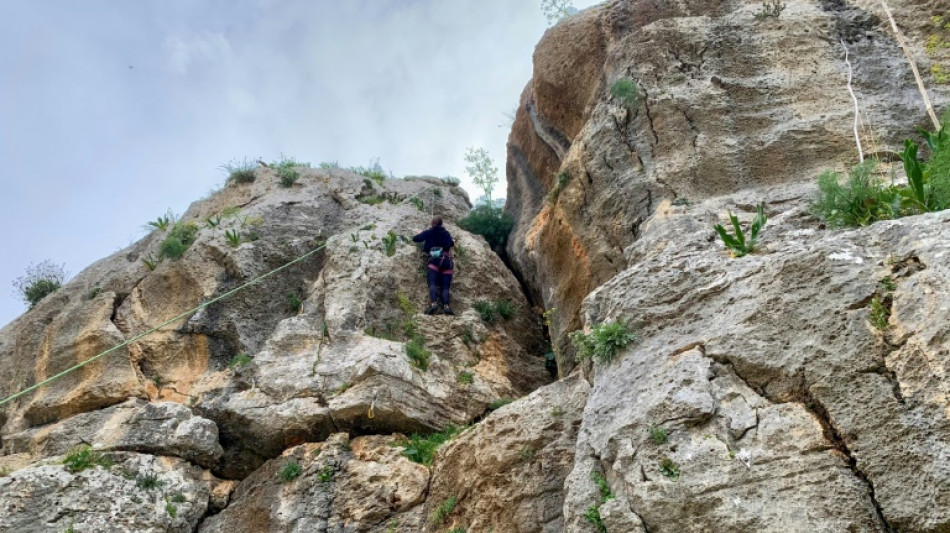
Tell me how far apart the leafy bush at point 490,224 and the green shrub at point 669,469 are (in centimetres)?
1134

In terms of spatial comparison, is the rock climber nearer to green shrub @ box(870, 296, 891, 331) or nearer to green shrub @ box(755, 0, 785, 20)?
green shrub @ box(755, 0, 785, 20)

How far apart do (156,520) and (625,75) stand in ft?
32.0

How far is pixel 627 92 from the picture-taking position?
11.8 metres

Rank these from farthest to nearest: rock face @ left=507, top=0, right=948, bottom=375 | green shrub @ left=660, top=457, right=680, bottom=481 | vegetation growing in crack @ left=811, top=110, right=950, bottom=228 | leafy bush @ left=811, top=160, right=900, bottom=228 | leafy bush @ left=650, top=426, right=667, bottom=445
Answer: rock face @ left=507, top=0, right=948, bottom=375 < leafy bush @ left=811, top=160, right=900, bottom=228 < vegetation growing in crack @ left=811, top=110, right=950, bottom=228 < leafy bush @ left=650, top=426, right=667, bottom=445 < green shrub @ left=660, top=457, right=680, bottom=481

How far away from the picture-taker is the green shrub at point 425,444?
10.7 meters

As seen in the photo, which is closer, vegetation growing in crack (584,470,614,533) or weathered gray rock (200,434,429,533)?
vegetation growing in crack (584,470,614,533)

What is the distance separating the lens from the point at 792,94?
11180mm

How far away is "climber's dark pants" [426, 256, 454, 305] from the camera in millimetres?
14133

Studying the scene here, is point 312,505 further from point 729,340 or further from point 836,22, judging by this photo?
point 836,22

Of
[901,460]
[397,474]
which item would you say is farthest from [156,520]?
[901,460]

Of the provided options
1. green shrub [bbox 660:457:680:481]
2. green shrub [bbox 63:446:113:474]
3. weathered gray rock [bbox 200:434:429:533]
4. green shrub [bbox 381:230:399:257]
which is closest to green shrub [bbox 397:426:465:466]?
A: weathered gray rock [bbox 200:434:429:533]

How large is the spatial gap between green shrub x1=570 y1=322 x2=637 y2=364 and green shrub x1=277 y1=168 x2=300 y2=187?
11323 millimetres

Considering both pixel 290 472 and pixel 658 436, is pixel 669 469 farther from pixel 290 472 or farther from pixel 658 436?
pixel 290 472

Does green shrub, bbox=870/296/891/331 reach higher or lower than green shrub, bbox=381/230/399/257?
lower
